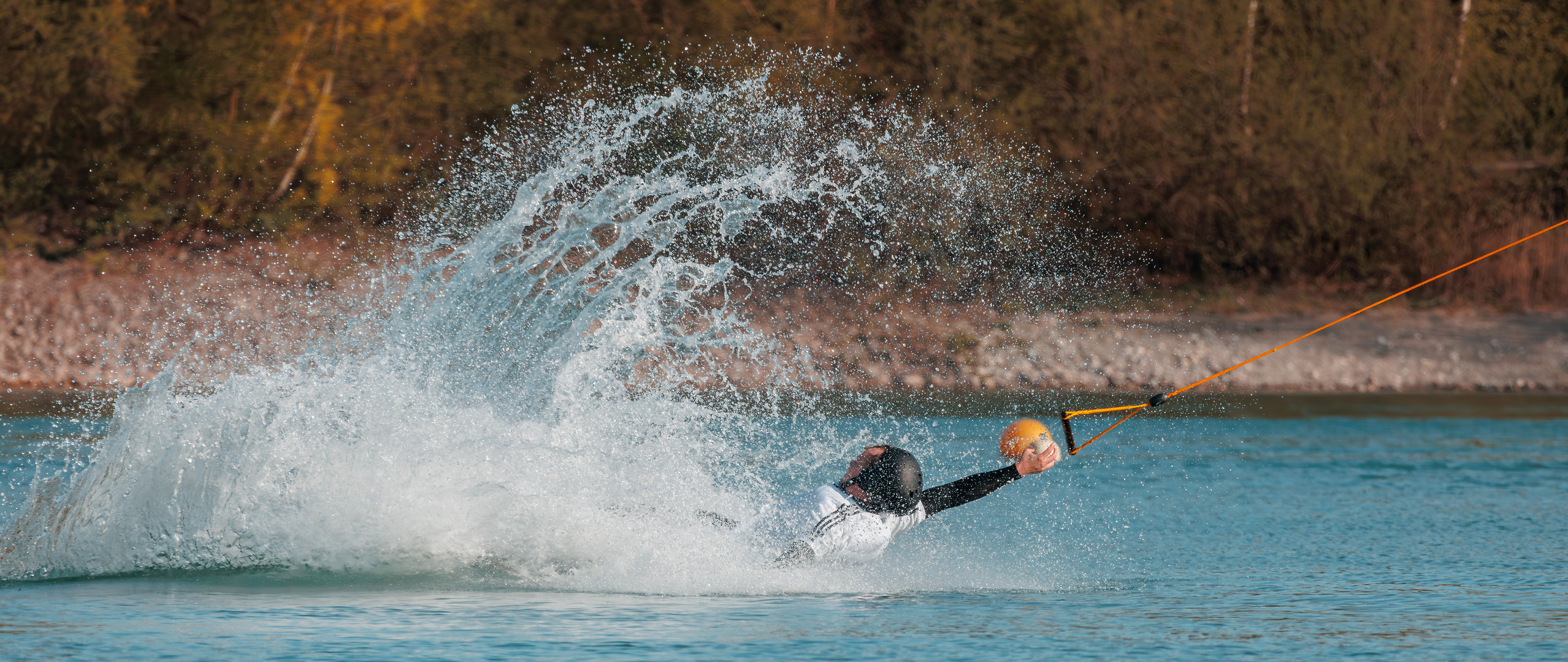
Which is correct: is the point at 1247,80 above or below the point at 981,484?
above

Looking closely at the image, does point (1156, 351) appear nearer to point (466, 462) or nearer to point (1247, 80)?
point (1247, 80)

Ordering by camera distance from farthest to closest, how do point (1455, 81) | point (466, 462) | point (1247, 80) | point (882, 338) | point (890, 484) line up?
point (1455, 81)
point (1247, 80)
point (882, 338)
point (466, 462)
point (890, 484)

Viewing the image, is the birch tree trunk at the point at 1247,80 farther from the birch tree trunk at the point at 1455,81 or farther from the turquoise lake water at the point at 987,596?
the turquoise lake water at the point at 987,596

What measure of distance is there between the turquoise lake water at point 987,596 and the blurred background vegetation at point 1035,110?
49.1 ft

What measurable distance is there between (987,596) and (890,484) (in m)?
0.87

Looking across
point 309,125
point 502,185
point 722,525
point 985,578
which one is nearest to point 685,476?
point 722,525

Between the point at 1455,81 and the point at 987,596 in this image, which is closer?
the point at 987,596

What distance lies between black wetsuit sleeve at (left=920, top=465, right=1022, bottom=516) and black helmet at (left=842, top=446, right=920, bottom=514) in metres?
0.15

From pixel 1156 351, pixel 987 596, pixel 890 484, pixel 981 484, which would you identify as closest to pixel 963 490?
pixel 981 484

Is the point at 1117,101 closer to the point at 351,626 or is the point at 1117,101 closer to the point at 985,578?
the point at 985,578

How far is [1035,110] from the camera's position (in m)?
31.0

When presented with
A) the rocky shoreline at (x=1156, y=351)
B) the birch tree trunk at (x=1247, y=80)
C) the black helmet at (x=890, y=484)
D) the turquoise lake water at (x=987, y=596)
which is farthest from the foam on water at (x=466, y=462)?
the birch tree trunk at (x=1247, y=80)

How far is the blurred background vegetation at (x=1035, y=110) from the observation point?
28.5m

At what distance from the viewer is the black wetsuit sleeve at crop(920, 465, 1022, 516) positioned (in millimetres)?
9195
